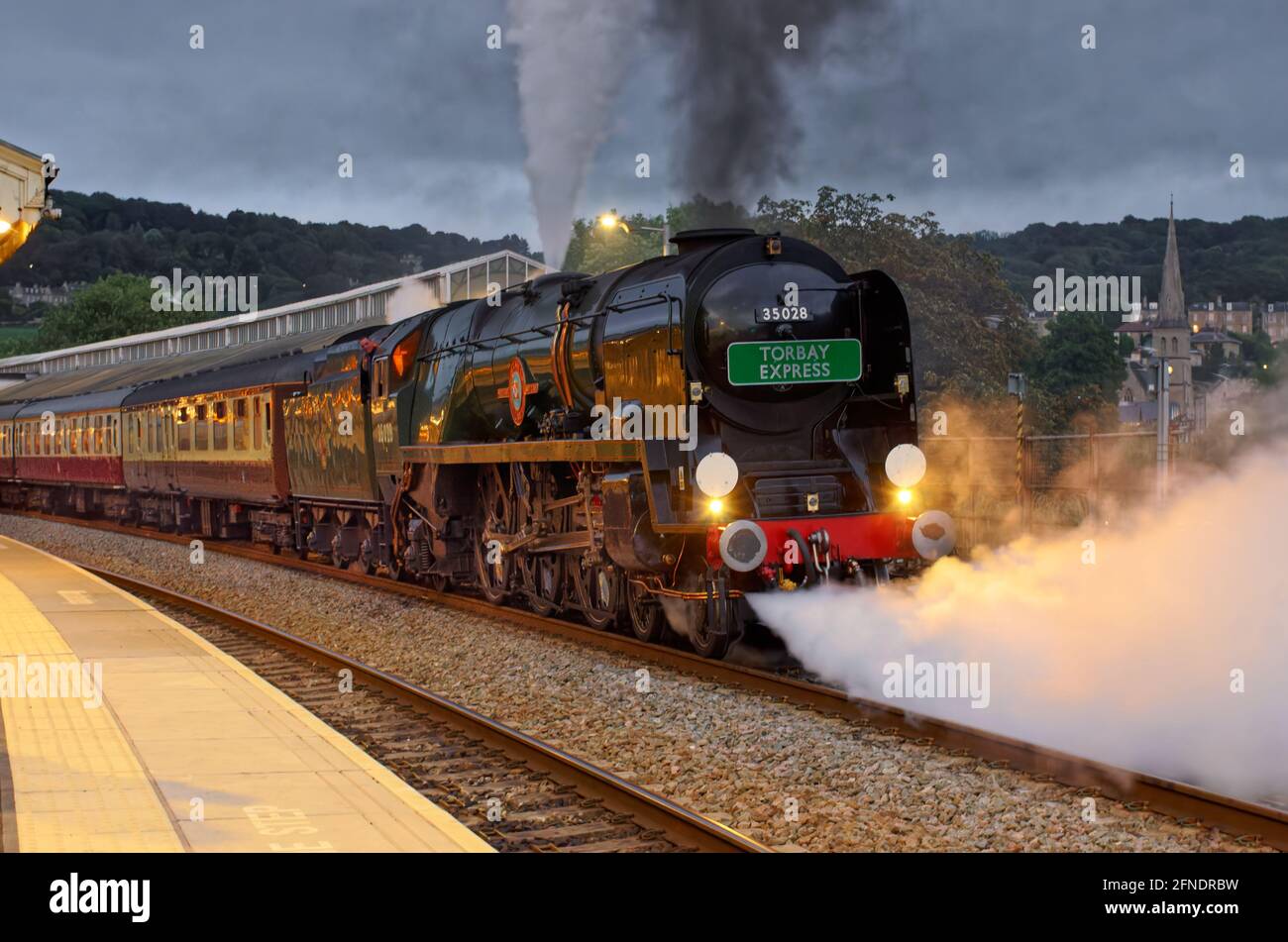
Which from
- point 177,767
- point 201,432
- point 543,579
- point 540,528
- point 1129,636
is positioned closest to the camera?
point 177,767

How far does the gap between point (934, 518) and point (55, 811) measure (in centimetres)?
716

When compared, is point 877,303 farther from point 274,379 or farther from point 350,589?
point 274,379

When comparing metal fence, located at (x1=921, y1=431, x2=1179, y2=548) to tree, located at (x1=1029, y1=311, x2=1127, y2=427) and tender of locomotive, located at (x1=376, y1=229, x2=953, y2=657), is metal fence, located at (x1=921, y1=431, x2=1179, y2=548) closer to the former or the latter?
tender of locomotive, located at (x1=376, y1=229, x2=953, y2=657)

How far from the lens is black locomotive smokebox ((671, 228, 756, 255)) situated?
40.3ft

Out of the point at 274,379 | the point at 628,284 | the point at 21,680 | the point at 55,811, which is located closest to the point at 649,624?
the point at 628,284

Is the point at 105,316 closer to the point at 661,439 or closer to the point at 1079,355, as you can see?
the point at 1079,355

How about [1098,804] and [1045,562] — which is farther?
[1045,562]

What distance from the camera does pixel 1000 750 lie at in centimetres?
820

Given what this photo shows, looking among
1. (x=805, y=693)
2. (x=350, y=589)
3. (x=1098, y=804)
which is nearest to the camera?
(x=1098, y=804)

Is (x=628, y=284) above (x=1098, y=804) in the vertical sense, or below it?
above

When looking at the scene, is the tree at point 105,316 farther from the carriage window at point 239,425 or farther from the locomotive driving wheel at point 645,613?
the locomotive driving wheel at point 645,613

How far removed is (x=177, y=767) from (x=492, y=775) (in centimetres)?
190

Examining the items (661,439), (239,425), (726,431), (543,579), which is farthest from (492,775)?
(239,425)
